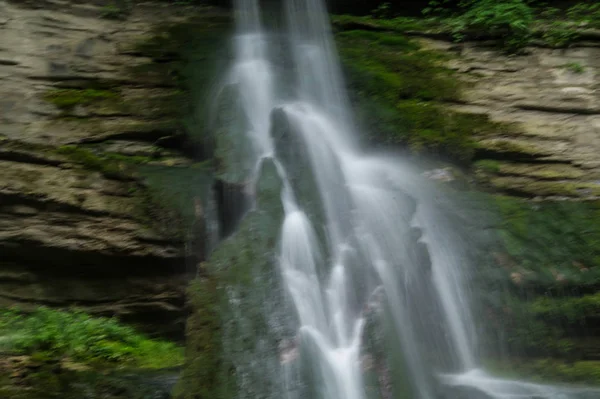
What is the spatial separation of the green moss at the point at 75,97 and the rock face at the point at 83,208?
0.02m

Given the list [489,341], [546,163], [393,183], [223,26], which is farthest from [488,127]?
[223,26]

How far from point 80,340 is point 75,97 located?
3.63 metres

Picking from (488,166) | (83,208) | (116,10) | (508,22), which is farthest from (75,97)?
(508,22)

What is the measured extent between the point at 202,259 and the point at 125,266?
2.84 ft

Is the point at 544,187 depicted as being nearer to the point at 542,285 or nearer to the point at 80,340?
the point at 542,285

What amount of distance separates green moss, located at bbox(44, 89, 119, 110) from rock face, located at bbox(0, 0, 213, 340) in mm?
20

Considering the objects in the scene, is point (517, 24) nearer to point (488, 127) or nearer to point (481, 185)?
point (488, 127)

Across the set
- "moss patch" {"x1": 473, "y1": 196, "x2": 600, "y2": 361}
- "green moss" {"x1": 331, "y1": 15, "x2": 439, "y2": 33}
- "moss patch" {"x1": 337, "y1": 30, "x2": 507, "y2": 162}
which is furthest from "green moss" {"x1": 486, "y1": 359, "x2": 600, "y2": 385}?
"green moss" {"x1": 331, "y1": 15, "x2": 439, "y2": 33}

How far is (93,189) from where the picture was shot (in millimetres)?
6152

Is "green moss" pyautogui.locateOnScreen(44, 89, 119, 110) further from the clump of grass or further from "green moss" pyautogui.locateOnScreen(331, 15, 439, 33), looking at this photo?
the clump of grass

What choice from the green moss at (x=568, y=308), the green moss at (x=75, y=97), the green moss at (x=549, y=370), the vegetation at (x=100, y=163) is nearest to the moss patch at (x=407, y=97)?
the green moss at (x=568, y=308)

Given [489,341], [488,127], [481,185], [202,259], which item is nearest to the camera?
[489,341]

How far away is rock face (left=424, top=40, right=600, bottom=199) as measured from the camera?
6992mm

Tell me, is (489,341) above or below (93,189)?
below
